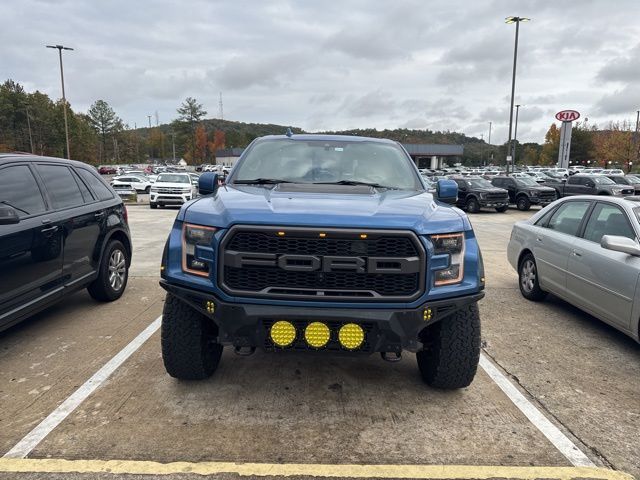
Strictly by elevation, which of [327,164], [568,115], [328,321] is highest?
[568,115]

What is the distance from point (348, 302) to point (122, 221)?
14.1ft

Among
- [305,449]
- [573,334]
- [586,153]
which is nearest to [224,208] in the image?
[305,449]

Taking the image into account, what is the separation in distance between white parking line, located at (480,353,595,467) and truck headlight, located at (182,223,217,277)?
2.39m

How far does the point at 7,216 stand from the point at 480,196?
789 inches

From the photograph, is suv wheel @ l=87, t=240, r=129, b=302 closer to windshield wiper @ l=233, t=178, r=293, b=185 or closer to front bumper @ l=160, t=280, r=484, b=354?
windshield wiper @ l=233, t=178, r=293, b=185

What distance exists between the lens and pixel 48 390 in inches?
142

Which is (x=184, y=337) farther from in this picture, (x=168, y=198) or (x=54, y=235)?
(x=168, y=198)

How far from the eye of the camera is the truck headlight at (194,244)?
3076 mm

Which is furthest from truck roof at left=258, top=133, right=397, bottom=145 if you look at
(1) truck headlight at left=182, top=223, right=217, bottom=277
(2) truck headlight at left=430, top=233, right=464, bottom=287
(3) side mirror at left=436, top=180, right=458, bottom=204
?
(2) truck headlight at left=430, top=233, right=464, bottom=287

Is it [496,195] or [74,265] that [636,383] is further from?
[496,195]

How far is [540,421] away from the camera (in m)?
3.28

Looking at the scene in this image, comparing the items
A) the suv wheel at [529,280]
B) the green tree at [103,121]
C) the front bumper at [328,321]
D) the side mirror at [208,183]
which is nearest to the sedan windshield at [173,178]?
the suv wheel at [529,280]

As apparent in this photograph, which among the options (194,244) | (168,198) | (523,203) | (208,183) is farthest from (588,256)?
(523,203)

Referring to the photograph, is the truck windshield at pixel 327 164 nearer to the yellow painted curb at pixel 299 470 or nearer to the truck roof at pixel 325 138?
the truck roof at pixel 325 138
